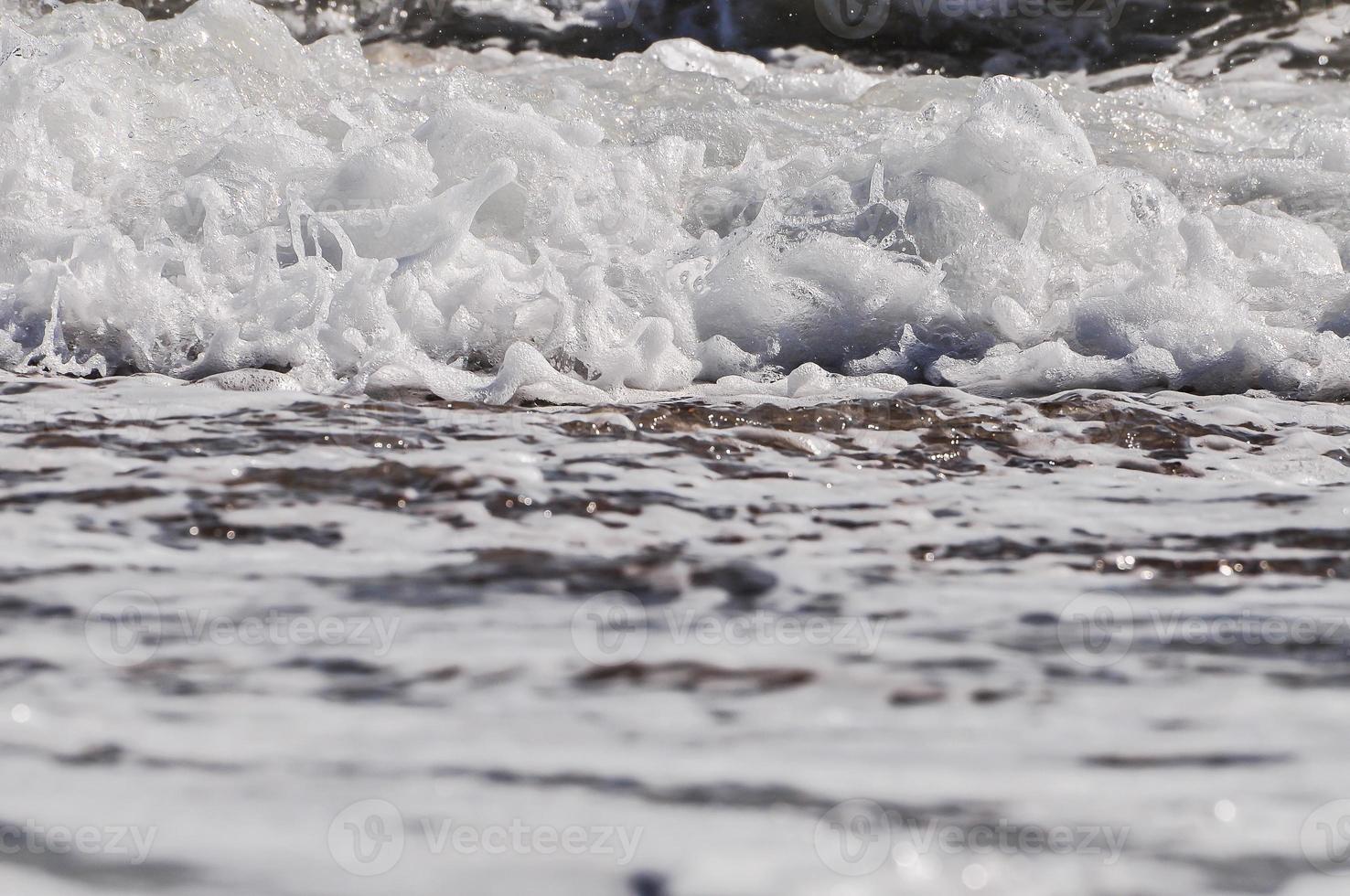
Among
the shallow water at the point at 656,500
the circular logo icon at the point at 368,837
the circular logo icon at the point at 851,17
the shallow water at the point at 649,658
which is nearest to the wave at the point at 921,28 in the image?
the circular logo icon at the point at 851,17

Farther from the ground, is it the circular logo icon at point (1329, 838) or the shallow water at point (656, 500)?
the shallow water at point (656, 500)

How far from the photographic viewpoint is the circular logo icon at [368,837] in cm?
105

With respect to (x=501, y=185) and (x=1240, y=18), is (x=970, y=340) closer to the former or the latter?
(x=501, y=185)

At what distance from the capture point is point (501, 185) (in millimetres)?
3414

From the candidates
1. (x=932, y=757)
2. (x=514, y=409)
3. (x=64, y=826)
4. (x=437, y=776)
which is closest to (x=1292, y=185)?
(x=514, y=409)

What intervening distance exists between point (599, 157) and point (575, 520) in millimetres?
2367

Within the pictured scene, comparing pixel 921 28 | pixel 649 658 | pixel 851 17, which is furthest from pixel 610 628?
pixel 921 28

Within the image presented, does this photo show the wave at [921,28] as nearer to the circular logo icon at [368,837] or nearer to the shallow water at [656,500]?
the shallow water at [656,500]

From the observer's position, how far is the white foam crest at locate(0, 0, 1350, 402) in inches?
119

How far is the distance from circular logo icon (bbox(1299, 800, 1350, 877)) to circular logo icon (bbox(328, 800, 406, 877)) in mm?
897

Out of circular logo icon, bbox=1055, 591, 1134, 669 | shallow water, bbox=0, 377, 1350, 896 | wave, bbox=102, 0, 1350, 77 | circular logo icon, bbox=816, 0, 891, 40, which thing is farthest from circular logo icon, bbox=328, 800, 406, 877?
circular logo icon, bbox=816, 0, 891, 40

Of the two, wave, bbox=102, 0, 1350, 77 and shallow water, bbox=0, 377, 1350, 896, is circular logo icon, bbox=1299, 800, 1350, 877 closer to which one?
shallow water, bbox=0, 377, 1350, 896

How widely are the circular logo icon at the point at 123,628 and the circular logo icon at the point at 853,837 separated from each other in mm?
864

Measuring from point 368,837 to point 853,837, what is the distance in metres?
0.48
